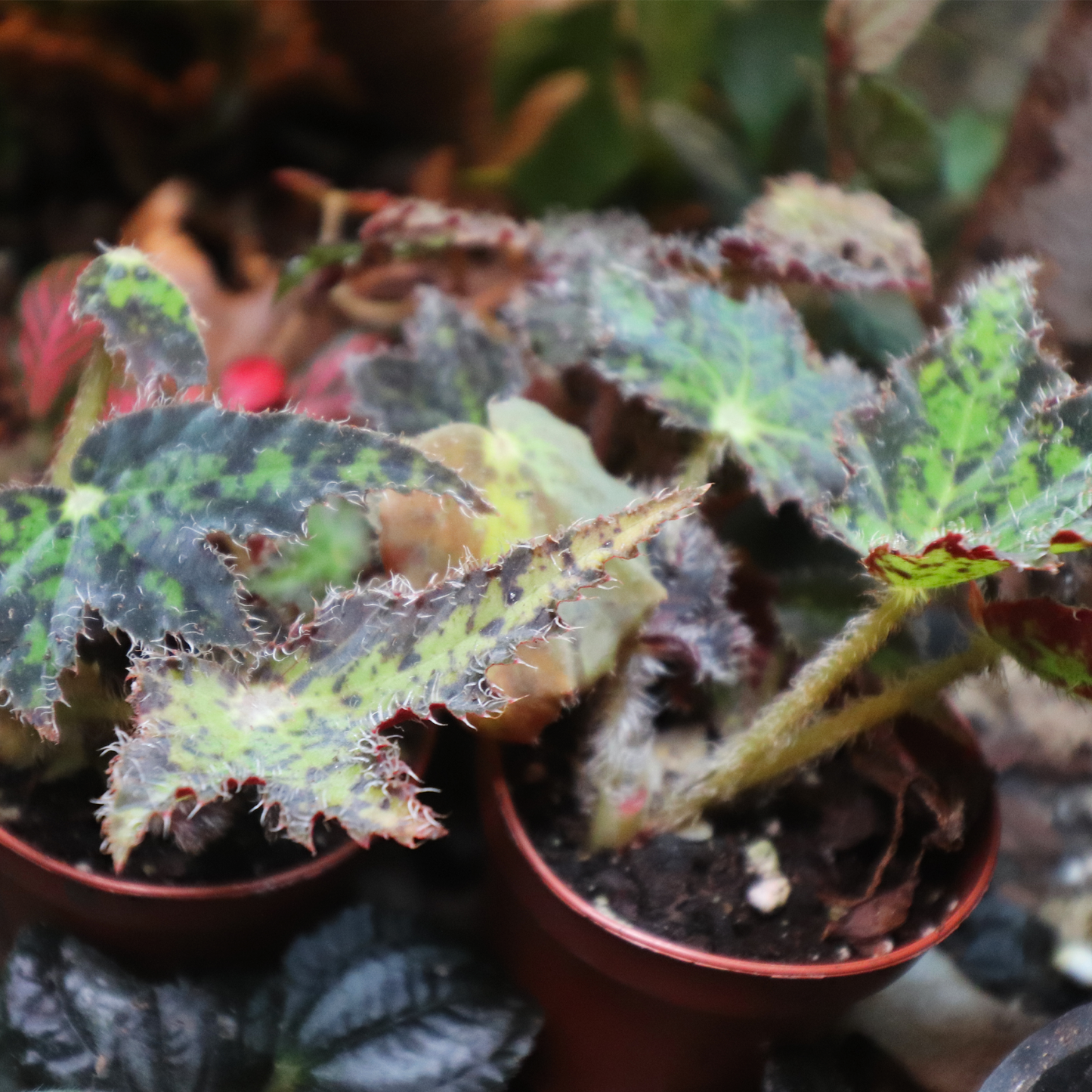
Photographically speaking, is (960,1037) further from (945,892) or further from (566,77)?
(566,77)

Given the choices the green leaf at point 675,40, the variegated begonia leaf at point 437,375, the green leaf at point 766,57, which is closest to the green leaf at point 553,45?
the green leaf at point 675,40

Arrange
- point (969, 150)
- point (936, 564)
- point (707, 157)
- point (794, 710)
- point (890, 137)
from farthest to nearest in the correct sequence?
point (969, 150) < point (707, 157) < point (890, 137) < point (794, 710) < point (936, 564)

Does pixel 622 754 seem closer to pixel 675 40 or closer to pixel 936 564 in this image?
pixel 936 564

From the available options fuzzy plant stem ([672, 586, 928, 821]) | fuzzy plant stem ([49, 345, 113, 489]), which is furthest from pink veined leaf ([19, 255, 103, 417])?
fuzzy plant stem ([672, 586, 928, 821])

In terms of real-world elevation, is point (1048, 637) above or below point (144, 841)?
above

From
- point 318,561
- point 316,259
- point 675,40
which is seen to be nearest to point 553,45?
point 675,40

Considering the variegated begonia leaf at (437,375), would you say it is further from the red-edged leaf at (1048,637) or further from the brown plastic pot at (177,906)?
the red-edged leaf at (1048,637)
